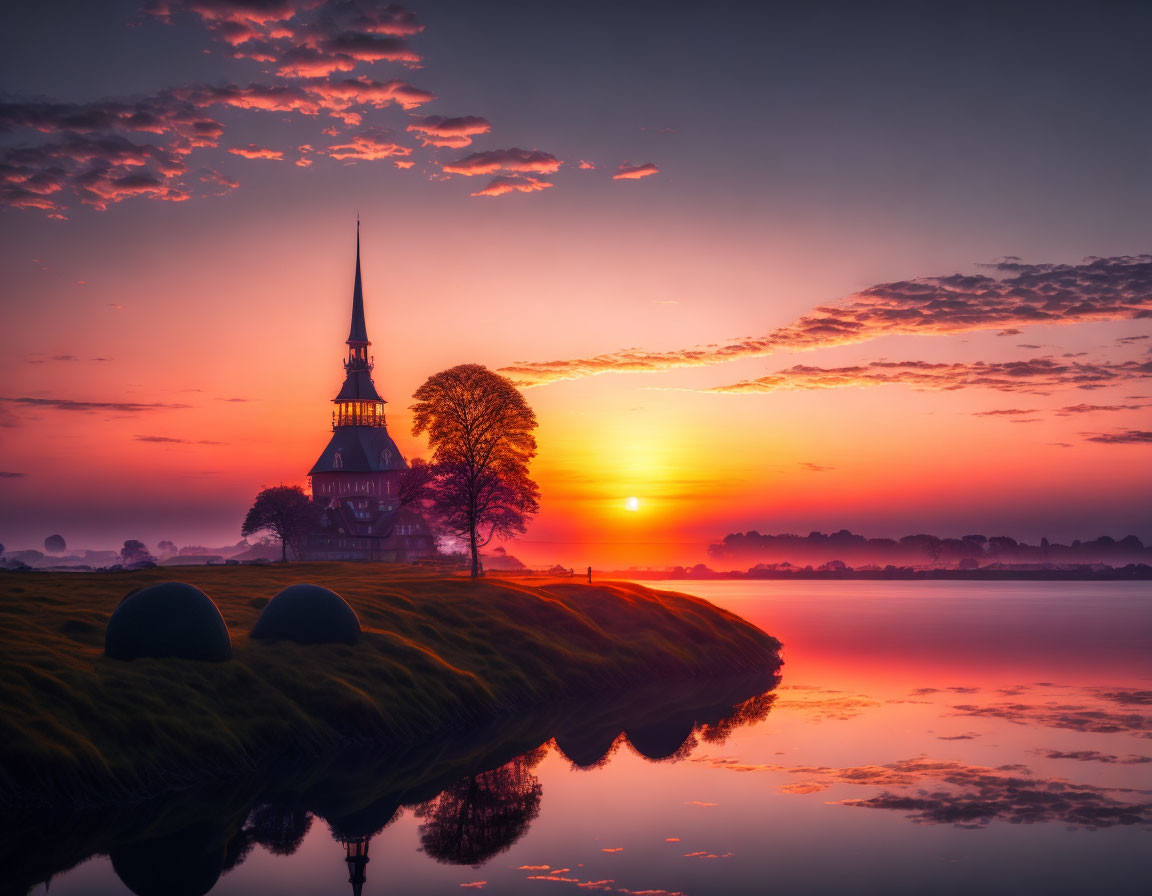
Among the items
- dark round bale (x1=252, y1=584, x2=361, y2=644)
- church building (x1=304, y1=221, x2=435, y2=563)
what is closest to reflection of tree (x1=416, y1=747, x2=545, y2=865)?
dark round bale (x1=252, y1=584, x2=361, y2=644)

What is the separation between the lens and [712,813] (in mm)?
35844

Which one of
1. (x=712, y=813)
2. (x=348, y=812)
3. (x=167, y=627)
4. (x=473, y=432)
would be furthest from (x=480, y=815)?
(x=473, y=432)

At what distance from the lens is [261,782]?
39531 mm

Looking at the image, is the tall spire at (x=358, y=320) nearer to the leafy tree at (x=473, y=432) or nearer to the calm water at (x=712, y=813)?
the leafy tree at (x=473, y=432)

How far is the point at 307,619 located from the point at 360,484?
110m

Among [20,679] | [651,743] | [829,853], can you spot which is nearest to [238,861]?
[20,679]

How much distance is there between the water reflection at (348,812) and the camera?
29.4 m

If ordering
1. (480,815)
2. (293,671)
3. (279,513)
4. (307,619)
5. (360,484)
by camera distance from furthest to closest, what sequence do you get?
(360,484) < (279,513) < (307,619) < (293,671) < (480,815)

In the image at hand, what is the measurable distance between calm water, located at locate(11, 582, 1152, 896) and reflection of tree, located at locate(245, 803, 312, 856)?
0.11 metres

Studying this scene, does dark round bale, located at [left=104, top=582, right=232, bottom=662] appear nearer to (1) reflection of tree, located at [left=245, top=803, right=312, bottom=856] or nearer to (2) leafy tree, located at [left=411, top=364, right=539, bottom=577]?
(1) reflection of tree, located at [left=245, top=803, right=312, bottom=856]

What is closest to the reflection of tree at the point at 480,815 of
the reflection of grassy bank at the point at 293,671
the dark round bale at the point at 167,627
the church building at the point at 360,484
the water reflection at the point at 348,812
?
the water reflection at the point at 348,812

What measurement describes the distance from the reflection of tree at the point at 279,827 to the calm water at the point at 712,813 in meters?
0.11

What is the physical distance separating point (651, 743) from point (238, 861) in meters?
26.2

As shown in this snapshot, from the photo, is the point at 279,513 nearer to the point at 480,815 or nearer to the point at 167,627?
the point at 167,627
